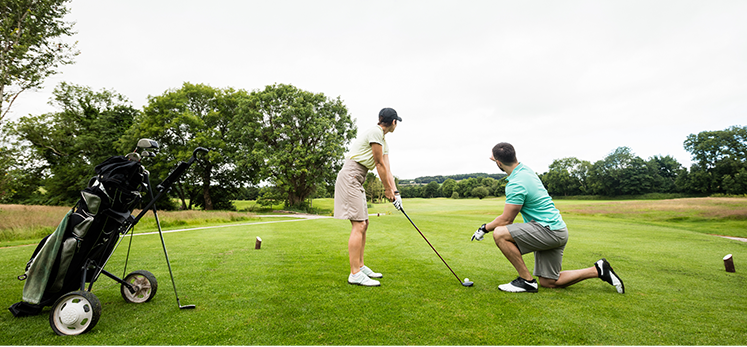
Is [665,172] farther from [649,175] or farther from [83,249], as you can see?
[83,249]

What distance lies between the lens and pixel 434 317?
2.62 m

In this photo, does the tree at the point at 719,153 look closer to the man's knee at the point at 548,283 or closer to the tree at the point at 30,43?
the man's knee at the point at 548,283

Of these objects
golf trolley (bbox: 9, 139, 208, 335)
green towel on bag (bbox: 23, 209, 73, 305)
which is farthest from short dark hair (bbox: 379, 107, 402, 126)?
green towel on bag (bbox: 23, 209, 73, 305)

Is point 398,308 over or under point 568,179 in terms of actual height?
under

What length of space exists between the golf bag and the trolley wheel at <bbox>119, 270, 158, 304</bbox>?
0.35 m

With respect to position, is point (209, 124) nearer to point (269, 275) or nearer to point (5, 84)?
point (5, 84)

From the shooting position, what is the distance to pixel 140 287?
3064 millimetres

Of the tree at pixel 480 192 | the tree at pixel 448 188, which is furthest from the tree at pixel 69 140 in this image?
the tree at pixel 448 188

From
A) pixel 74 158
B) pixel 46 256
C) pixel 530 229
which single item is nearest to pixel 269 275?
pixel 46 256

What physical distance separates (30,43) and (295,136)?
20.7m

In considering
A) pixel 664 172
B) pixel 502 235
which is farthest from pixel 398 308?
pixel 664 172

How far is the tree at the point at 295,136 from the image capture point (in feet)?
97.2

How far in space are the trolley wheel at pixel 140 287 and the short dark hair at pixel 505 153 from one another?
434 centimetres

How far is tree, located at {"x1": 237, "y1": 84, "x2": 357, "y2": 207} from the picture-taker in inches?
1167
